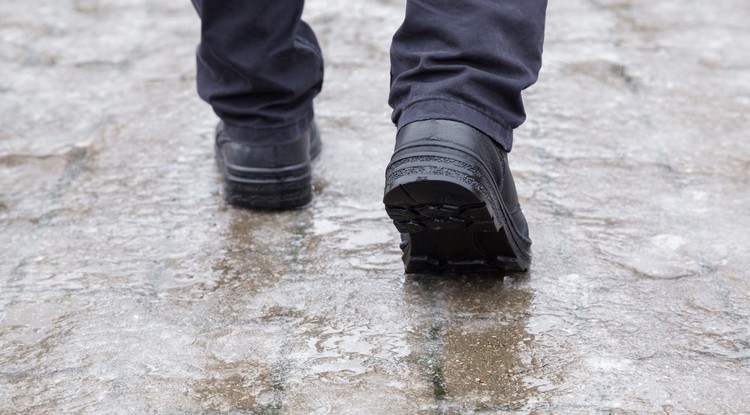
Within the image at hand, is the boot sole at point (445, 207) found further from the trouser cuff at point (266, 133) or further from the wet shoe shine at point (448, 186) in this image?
the trouser cuff at point (266, 133)

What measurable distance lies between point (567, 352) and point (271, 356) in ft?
1.56

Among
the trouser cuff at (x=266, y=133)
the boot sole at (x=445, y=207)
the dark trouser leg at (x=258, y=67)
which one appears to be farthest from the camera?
the trouser cuff at (x=266, y=133)

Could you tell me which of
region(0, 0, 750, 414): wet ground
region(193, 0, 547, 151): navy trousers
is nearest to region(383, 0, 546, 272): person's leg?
region(193, 0, 547, 151): navy trousers

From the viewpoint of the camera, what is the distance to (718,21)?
128 inches

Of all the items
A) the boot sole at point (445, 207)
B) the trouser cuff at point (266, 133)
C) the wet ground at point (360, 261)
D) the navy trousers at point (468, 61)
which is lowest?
the wet ground at point (360, 261)

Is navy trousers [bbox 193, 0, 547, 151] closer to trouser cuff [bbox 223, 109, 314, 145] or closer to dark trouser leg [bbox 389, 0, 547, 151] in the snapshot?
dark trouser leg [bbox 389, 0, 547, 151]

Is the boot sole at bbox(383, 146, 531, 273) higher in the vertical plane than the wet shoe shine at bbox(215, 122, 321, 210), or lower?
higher

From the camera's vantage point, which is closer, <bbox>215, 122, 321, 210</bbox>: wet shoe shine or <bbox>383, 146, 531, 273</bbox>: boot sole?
<bbox>383, 146, 531, 273</bbox>: boot sole

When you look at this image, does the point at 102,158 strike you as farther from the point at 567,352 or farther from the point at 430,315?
the point at 567,352

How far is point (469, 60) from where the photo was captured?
5.10 ft

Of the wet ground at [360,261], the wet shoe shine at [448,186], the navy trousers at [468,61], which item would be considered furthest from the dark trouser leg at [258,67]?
the wet shoe shine at [448,186]

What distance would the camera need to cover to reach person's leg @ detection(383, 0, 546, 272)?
1492 mm

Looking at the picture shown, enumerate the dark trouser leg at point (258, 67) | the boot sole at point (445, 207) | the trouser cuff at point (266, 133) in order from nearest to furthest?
the boot sole at point (445, 207) → the dark trouser leg at point (258, 67) → the trouser cuff at point (266, 133)

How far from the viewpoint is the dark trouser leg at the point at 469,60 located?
5.07ft
